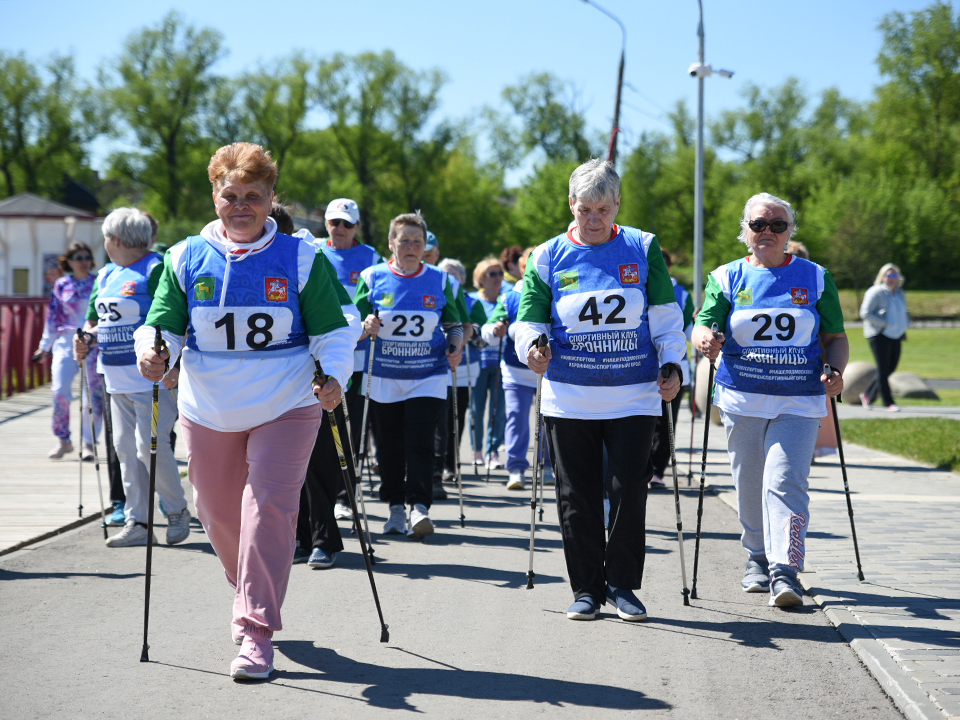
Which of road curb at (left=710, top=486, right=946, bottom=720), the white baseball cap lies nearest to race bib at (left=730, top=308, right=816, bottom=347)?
road curb at (left=710, top=486, right=946, bottom=720)

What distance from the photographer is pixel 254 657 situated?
4.41m

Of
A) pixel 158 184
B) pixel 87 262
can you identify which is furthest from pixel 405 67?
pixel 87 262

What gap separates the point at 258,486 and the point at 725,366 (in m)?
2.75

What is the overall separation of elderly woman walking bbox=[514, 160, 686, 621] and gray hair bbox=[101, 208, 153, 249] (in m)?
3.10

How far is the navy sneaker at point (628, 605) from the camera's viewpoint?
5.36 m

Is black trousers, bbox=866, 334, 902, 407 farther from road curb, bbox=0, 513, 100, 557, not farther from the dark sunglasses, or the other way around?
road curb, bbox=0, 513, 100, 557

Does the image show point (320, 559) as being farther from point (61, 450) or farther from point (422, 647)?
point (61, 450)

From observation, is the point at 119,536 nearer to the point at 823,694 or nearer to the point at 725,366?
the point at 725,366

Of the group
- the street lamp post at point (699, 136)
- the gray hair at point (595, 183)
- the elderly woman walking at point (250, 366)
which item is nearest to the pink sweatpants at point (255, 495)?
the elderly woman walking at point (250, 366)

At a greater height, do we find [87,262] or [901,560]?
[87,262]

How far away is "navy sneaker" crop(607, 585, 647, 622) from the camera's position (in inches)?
211

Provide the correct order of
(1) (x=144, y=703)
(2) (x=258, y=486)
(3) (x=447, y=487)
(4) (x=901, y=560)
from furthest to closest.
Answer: (3) (x=447, y=487) < (4) (x=901, y=560) < (2) (x=258, y=486) < (1) (x=144, y=703)

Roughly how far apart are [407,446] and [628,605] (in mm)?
2598

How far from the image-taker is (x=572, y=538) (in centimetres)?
538
